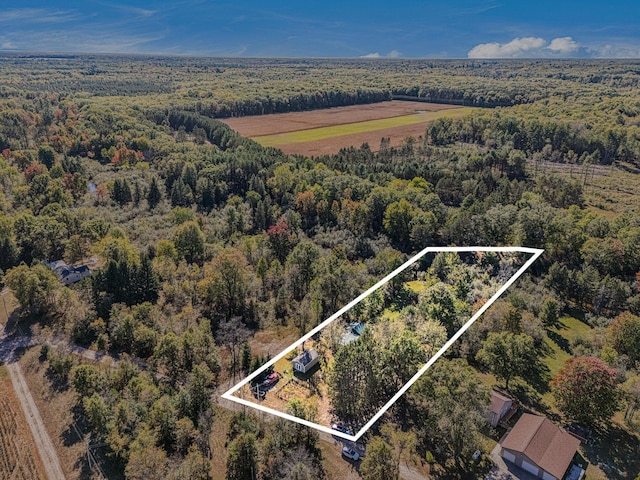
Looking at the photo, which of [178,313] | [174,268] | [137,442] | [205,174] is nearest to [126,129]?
[205,174]

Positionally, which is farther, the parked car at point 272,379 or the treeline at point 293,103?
the treeline at point 293,103

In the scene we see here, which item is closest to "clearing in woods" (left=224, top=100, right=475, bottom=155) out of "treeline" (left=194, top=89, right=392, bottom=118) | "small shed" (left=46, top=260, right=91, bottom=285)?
"treeline" (left=194, top=89, right=392, bottom=118)

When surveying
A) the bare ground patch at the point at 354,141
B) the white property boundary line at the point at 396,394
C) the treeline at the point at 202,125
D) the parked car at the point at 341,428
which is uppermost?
the white property boundary line at the point at 396,394

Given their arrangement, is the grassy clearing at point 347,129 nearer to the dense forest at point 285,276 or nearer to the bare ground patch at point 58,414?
the dense forest at point 285,276

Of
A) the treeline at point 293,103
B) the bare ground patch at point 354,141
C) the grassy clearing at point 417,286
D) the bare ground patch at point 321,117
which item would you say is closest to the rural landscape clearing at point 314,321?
the grassy clearing at point 417,286

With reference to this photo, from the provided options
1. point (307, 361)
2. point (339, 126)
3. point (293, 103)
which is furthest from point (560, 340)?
point (293, 103)

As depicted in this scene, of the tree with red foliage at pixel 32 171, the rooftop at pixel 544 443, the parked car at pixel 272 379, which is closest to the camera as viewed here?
the parked car at pixel 272 379
